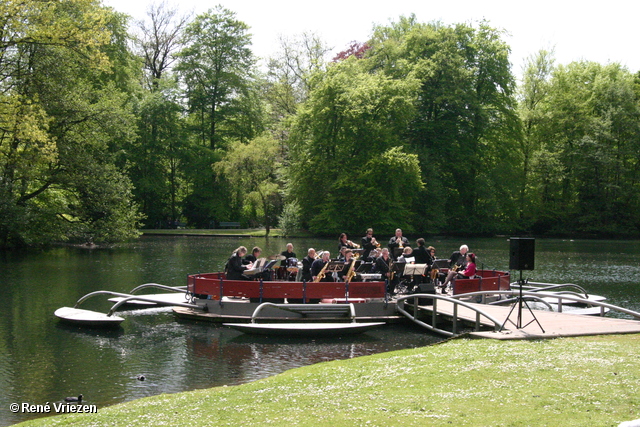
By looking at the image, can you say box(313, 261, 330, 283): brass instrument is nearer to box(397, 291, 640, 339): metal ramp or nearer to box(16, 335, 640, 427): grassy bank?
box(397, 291, 640, 339): metal ramp

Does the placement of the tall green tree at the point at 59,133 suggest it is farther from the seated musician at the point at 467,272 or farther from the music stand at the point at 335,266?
the seated musician at the point at 467,272

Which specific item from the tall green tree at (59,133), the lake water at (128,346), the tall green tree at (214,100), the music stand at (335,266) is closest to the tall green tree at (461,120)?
the tall green tree at (214,100)

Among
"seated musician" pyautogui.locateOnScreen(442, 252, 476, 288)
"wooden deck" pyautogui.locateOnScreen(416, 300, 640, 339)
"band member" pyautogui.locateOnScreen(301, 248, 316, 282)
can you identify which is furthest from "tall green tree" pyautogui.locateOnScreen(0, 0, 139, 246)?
"wooden deck" pyautogui.locateOnScreen(416, 300, 640, 339)

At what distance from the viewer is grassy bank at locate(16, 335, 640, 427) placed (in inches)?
287

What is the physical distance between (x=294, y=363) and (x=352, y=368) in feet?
7.88

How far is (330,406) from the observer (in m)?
8.04

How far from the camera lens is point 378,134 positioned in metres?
56.6

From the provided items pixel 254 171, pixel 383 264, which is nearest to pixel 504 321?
pixel 383 264

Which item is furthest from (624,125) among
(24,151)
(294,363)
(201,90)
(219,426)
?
(219,426)

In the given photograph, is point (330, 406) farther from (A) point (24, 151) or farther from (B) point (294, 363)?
(A) point (24, 151)

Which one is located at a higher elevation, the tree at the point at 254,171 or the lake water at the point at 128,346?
the tree at the point at 254,171

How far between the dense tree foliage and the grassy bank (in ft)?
143

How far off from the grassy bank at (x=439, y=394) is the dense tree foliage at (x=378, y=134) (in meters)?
43.5

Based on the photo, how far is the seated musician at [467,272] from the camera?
18.5 meters
